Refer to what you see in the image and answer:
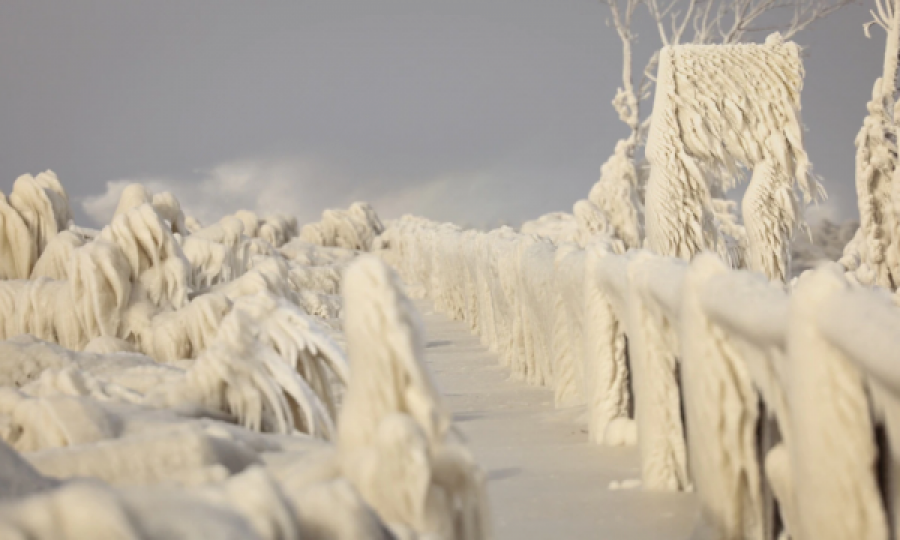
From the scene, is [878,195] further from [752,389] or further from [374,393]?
[374,393]

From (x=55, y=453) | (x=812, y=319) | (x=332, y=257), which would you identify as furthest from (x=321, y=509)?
(x=332, y=257)

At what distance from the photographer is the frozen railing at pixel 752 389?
2371 millimetres

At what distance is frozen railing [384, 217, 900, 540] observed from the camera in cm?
237

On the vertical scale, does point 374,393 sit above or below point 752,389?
above

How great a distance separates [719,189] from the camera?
1518 centimetres

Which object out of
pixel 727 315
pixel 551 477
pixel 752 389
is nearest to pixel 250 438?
pixel 727 315

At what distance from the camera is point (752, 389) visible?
10.6ft

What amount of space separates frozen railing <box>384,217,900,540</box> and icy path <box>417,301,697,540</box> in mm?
204

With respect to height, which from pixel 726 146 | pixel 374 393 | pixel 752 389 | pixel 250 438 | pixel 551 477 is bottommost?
pixel 551 477

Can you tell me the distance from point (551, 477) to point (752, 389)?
1683 mm

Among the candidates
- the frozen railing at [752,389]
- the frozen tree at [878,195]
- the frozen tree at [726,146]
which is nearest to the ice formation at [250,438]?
the frozen railing at [752,389]

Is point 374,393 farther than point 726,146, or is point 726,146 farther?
point 726,146

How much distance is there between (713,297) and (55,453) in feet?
6.74

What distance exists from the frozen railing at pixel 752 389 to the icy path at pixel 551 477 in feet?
0.67
